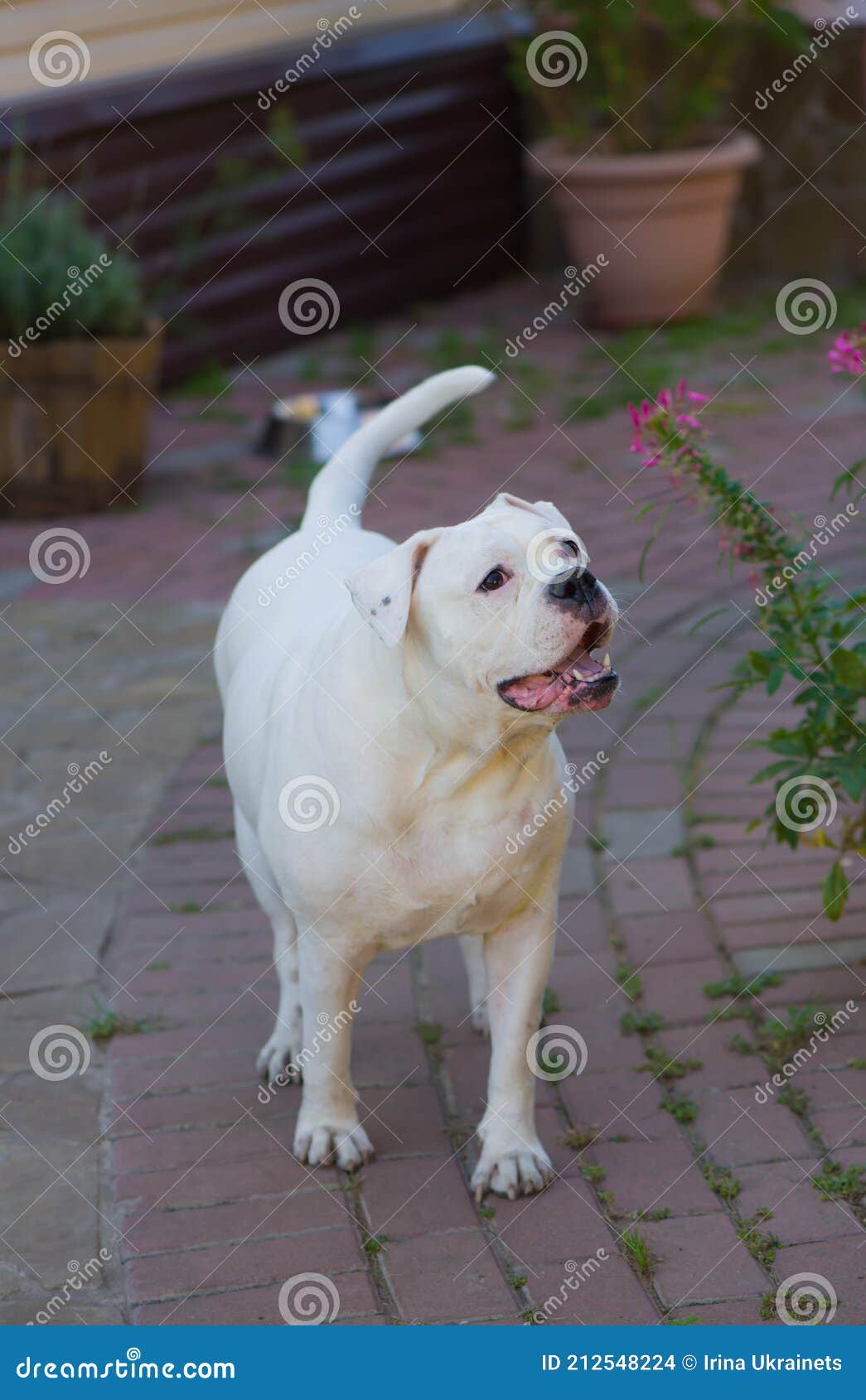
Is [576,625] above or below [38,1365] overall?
above

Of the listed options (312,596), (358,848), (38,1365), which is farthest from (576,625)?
(38,1365)

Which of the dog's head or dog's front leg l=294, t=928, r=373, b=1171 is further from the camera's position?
dog's front leg l=294, t=928, r=373, b=1171

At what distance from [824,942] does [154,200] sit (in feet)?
18.4

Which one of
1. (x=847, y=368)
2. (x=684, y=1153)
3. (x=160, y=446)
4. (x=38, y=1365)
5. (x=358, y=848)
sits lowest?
(x=38, y=1365)

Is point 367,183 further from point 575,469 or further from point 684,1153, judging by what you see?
point 684,1153

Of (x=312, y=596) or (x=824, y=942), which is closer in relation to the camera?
(x=312, y=596)

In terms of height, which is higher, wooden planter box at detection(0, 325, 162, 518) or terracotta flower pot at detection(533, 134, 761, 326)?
terracotta flower pot at detection(533, 134, 761, 326)

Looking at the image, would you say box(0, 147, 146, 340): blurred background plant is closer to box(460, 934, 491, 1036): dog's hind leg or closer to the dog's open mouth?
box(460, 934, 491, 1036): dog's hind leg

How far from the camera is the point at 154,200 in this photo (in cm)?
785

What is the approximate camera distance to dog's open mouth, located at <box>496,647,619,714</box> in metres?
2.45

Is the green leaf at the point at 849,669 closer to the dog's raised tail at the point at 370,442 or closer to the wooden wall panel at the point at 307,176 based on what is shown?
the dog's raised tail at the point at 370,442

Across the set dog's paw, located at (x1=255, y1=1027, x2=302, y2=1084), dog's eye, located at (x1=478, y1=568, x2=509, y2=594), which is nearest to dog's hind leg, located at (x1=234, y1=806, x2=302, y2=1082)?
dog's paw, located at (x1=255, y1=1027, x2=302, y2=1084)

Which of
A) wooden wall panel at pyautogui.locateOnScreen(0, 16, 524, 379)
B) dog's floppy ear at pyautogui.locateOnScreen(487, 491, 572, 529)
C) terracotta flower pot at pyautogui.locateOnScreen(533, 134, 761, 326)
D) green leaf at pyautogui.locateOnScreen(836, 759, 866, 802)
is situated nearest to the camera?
dog's floppy ear at pyautogui.locateOnScreen(487, 491, 572, 529)

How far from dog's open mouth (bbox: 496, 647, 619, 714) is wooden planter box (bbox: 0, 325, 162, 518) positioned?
171 inches
